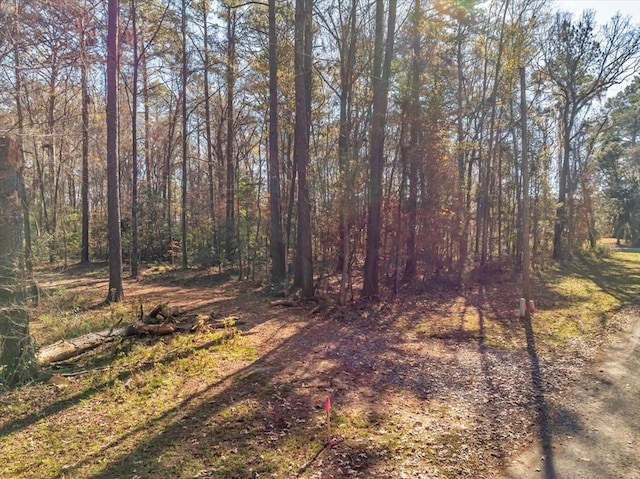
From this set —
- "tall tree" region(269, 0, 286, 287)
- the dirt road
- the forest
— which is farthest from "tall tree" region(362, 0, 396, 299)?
the dirt road

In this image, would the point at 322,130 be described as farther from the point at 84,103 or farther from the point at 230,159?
the point at 84,103

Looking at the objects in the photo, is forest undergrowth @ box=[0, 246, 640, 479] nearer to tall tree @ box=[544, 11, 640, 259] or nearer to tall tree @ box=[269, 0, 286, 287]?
tall tree @ box=[269, 0, 286, 287]

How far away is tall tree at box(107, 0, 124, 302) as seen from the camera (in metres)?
10.1

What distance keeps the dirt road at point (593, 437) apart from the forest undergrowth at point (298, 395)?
0.18 meters

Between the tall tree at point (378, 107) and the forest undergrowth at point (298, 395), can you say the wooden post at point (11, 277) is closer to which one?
the forest undergrowth at point (298, 395)

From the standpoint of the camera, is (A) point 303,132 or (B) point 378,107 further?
(A) point 303,132

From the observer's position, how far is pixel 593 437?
4.46 meters

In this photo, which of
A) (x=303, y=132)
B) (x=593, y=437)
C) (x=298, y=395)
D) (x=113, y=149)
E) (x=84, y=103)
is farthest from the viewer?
(x=84, y=103)

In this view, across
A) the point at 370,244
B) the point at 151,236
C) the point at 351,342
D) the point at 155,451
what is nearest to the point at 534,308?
the point at 370,244

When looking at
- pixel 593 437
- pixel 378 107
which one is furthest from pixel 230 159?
pixel 593 437

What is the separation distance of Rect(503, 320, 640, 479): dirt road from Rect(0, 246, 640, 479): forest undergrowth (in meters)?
0.18

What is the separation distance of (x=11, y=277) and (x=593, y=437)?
7809mm

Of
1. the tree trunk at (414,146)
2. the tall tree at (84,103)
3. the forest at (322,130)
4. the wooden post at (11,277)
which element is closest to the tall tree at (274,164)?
the forest at (322,130)

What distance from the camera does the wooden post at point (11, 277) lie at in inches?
202
